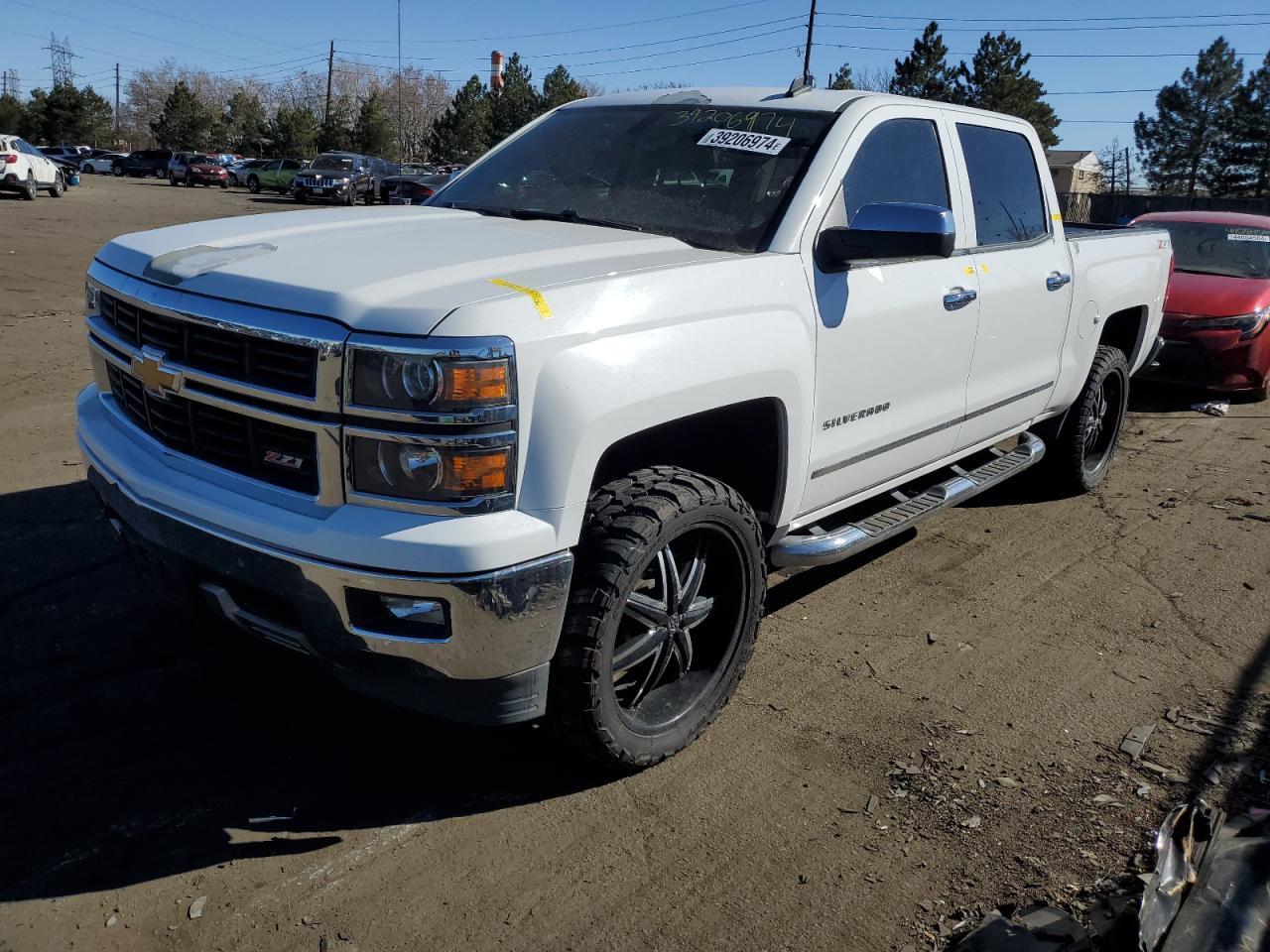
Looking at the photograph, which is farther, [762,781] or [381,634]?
[762,781]

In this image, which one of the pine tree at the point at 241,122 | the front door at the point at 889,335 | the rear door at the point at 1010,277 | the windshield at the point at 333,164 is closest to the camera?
the front door at the point at 889,335

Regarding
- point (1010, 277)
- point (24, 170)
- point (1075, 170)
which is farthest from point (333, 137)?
point (1010, 277)

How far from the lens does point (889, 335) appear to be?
3822mm

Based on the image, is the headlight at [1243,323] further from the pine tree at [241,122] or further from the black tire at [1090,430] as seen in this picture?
the pine tree at [241,122]

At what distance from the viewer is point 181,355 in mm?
2934

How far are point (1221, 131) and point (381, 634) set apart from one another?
70529 mm

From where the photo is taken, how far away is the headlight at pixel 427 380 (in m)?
2.50

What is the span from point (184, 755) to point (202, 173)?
4993 centimetres

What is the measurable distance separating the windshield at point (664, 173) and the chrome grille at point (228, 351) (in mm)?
1428

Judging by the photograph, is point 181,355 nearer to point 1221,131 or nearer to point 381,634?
point 381,634

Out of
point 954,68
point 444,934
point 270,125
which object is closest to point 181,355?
point 444,934

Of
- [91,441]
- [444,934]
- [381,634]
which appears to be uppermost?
[91,441]

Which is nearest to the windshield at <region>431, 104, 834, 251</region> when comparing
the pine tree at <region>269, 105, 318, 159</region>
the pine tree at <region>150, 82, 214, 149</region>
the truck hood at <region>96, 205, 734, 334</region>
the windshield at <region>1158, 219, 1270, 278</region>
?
the truck hood at <region>96, 205, 734, 334</region>

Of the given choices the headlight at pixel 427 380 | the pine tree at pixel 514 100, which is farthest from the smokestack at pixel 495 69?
the headlight at pixel 427 380
